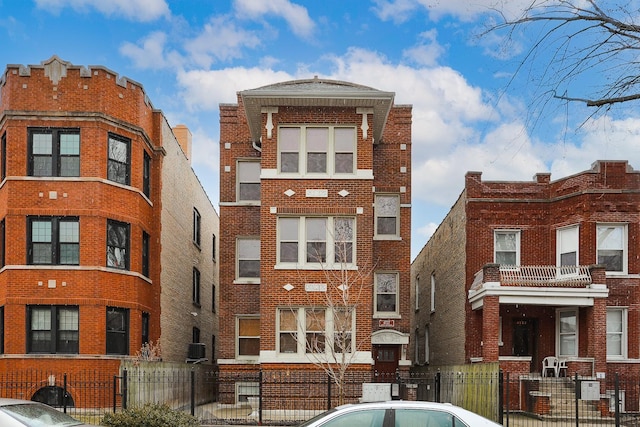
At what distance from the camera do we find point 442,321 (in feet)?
104

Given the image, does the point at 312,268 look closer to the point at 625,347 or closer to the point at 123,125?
the point at 123,125

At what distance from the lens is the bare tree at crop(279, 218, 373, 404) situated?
2278 centimetres

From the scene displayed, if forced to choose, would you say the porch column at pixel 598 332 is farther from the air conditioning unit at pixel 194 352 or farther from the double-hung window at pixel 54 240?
the double-hung window at pixel 54 240

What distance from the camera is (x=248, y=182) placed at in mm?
28000

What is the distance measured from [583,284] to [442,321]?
8.49m

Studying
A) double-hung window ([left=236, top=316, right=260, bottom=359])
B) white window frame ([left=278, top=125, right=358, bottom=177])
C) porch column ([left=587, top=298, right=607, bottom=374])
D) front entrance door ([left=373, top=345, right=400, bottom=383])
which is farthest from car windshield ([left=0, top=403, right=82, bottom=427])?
porch column ([left=587, top=298, right=607, bottom=374])

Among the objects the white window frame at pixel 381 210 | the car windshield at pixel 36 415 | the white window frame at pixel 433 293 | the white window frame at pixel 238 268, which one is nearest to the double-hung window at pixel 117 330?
the white window frame at pixel 238 268

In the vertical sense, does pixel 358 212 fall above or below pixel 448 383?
above

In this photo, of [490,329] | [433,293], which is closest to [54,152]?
[490,329]

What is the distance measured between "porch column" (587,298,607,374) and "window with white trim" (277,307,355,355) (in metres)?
7.99

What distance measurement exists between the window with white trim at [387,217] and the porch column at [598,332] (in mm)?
7399

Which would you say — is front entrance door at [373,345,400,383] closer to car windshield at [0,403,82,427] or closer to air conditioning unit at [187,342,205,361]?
air conditioning unit at [187,342,205,361]

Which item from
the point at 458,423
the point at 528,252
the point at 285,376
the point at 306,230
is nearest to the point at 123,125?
the point at 306,230

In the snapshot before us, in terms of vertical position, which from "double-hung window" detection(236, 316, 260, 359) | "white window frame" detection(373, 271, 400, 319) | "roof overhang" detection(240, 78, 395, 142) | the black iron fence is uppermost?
"roof overhang" detection(240, 78, 395, 142)
